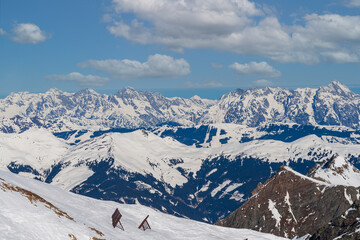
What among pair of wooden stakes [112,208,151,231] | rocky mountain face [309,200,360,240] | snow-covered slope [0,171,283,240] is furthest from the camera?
rocky mountain face [309,200,360,240]

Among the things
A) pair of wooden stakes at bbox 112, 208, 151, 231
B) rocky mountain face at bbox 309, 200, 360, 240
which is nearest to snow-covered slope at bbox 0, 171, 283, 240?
pair of wooden stakes at bbox 112, 208, 151, 231

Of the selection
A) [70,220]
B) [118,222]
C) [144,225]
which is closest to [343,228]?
[144,225]

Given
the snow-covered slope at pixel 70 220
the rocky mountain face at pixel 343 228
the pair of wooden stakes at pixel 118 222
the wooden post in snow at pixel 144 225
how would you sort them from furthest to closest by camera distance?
1. the rocky mountain face at pixel 343 228
2. the wooden post in snow at pixel 144 225
3. the pair of wooden stakes at pixel 118 222
4. the snow-covered slope at pixel 70 220

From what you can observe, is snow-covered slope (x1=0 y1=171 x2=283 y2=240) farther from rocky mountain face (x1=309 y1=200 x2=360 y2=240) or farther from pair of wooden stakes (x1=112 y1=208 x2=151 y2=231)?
rocky mountain face (x1=309 y1=200 x2=360 y2=240)

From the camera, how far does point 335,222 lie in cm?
11650

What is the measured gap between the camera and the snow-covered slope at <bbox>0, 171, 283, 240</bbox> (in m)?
47.2

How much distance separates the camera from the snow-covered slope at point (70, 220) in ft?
155

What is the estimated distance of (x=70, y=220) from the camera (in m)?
56.1

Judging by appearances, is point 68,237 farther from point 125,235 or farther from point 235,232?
point 235,232

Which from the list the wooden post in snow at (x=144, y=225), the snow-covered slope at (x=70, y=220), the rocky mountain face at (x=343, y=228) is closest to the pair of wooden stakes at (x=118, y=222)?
the wooden post in snow at (x=144, y=225)

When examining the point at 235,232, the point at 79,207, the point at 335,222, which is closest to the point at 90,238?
the point at 79,207

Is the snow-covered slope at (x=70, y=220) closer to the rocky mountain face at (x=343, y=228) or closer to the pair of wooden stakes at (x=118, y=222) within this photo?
the pair of wooden stakes at (x=118, y=222)

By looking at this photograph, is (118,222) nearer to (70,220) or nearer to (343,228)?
(70,220)

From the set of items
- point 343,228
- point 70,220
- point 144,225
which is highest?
point 70,220
